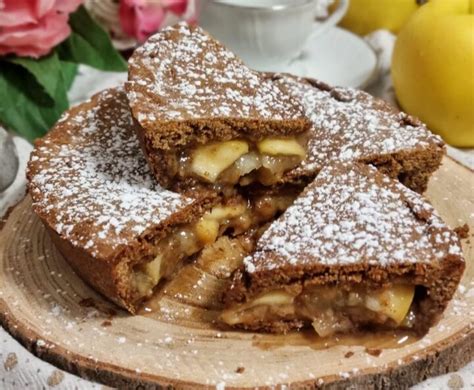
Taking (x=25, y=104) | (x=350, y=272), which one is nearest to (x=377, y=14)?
(x=25, y=104)

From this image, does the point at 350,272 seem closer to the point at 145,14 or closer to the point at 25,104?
the point at 25,104

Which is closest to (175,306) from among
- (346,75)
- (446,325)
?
(446,325)

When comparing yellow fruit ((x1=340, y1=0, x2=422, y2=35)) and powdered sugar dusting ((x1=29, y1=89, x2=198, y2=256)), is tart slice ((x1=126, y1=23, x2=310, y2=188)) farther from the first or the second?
yellow fruit ((x1=340, y1=0, x2=422, y2=35))

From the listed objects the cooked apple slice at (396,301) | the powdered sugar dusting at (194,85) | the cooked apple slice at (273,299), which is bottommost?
the cooked apple slice at (273,299)

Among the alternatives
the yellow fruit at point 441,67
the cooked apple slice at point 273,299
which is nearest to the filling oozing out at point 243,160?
the cooked apple slice at point 273,299

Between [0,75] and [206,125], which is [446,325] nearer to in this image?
[206,125]

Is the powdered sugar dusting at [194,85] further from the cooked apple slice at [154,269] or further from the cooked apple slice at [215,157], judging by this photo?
the cooked apple slice at [154,269]
